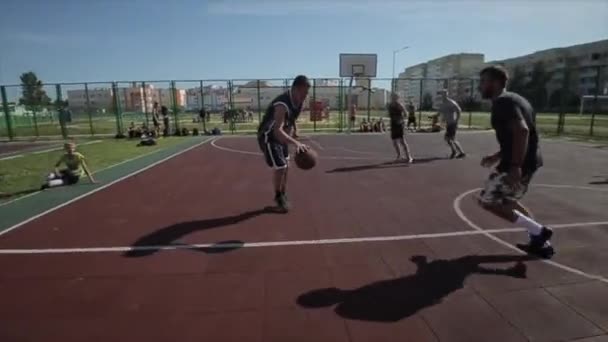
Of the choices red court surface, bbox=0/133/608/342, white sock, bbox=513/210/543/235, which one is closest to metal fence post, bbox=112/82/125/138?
red court surface, bbox=0/133/608/342

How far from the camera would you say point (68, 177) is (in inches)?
353

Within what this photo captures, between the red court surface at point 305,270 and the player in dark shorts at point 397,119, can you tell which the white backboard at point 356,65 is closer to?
the player in dark shorts at point 397,119

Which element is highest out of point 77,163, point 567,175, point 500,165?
point 500,165

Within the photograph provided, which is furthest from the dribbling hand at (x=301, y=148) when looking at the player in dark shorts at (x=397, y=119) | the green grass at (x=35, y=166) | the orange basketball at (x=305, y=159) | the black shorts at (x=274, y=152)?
the player in dark shorts at (x=397, y=119)

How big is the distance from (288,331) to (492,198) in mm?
2748

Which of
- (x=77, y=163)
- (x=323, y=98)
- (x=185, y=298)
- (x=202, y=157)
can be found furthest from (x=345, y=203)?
(x=323, y=98)

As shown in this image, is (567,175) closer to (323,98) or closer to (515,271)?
(515,271)

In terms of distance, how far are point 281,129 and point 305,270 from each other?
95.2 inches

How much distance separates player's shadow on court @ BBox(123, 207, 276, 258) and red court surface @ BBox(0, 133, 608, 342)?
3cm

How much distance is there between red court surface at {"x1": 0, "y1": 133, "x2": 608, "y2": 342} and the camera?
3184mm

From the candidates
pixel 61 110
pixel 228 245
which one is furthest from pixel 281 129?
pixel 61 110

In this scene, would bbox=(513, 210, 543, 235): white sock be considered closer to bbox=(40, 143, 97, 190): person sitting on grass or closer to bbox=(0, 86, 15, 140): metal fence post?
bbox=(40, 143, 97, 190): person sitting on grass

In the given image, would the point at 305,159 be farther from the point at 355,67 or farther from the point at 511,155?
the point at 355,67

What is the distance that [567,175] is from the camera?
9.78 meters
